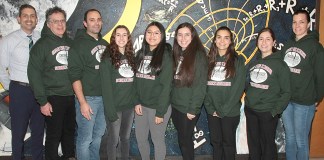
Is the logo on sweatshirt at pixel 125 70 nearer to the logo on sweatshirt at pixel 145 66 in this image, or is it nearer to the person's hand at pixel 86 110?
the logo on sweatshirt at pixel 145 66

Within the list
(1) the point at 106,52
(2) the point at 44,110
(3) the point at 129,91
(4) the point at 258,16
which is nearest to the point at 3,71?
(2) the point at 44,110

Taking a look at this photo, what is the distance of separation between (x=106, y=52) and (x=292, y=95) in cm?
192

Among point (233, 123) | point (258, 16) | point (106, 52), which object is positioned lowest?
point (233, 123)

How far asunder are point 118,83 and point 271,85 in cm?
150

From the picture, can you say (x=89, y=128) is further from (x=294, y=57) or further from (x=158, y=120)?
(x=294, y=57)

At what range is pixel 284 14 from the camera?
384 cm

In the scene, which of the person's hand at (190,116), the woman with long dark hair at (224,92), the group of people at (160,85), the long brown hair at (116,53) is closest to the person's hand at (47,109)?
the group of people at (160,85)

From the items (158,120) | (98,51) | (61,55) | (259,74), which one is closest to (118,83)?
(98,51)

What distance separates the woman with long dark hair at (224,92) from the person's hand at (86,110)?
1.18 m

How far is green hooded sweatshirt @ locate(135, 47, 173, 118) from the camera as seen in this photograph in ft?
9.74

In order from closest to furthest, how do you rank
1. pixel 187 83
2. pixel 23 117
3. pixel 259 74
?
pixel 187 83 < pixel 259 74 < pixel 23 117

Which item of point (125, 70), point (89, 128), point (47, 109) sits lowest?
point (89, 128)

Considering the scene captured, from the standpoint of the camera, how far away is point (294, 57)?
3154 mm

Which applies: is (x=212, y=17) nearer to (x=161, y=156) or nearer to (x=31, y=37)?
(x=161, y=156)
